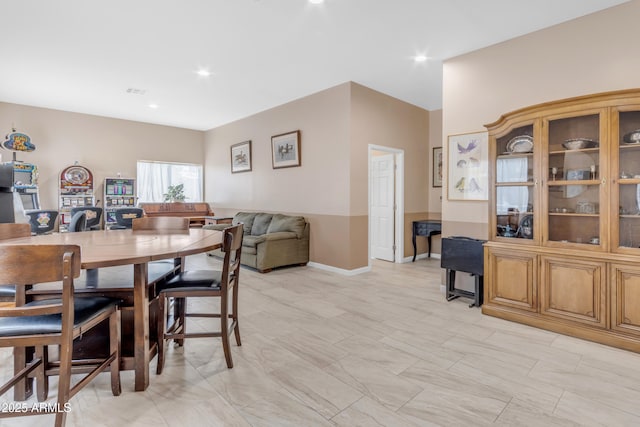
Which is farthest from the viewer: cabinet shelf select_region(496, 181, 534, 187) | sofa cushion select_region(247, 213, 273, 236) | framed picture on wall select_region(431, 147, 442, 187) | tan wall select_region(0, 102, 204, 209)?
tan wall select_region(0, 102, 204, 209)

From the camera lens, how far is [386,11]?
300 cm

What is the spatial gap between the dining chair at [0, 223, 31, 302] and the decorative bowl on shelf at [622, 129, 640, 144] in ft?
15.0

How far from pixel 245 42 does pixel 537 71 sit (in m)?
3.14

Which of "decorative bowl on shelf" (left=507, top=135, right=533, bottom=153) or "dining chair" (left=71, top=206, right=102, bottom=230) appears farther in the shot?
"dining chair" (left=71, top=206, right=102, bottom=230)

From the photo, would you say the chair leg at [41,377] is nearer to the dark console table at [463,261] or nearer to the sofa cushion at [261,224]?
the dark console table at [463,261]

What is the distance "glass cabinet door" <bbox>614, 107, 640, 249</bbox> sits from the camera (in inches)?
102

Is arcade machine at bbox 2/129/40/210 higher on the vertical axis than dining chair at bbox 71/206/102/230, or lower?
higher

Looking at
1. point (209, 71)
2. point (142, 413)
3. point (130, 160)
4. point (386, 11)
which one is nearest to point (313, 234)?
point (209, 71)

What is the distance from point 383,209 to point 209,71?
3755 millimetres

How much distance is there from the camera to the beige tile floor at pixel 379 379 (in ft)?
5.70

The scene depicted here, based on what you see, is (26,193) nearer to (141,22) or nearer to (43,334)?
(141,22)

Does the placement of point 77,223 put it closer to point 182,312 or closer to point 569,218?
point 182,312

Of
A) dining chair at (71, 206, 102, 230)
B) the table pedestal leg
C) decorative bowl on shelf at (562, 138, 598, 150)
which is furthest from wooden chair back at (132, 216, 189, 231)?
decorative bowl on shelf at (562, 138, 598, 150)

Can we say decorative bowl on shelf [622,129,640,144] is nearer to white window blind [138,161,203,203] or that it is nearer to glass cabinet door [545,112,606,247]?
glass cabinet door [545,112,606,247]
